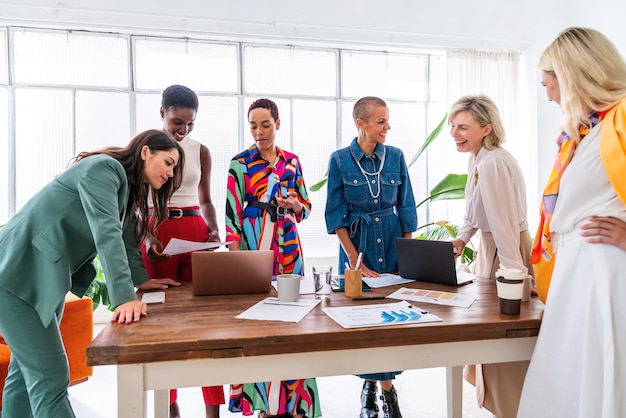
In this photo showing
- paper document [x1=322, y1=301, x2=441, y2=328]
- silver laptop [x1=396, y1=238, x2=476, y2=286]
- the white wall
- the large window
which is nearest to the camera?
paper document [x1=322, y1=301, x2=441, y2=328]

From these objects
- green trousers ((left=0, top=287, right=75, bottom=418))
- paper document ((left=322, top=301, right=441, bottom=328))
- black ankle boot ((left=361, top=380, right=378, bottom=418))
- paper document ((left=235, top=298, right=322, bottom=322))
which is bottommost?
black ankle boot ((left=361, top=380, right=378, bottom=418))

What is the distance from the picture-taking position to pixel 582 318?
4.28 ft

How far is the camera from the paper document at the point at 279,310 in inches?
54.9

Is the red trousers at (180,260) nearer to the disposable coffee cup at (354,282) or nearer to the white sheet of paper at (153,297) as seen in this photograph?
the white sheet of paper at (153,297)

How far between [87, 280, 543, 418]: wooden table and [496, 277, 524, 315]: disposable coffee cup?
1.0 inches

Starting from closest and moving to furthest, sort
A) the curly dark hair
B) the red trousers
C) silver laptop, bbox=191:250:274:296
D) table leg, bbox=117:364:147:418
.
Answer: table leg, bbox=117:364:147:418 → silver laptop, bbox=191:250:274:296 → the red trousers → the curly dark hair

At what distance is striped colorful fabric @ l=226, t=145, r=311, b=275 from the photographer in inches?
89.0

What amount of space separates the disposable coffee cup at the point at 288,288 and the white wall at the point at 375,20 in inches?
138

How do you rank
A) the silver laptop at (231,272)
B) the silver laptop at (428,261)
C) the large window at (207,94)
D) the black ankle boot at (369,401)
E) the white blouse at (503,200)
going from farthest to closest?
the large window at (207,94) → the black ankle boot at (369,401) → the white blouse at (503,200) → the silver laptop at (428,261) → the silver laptop at (231,272)

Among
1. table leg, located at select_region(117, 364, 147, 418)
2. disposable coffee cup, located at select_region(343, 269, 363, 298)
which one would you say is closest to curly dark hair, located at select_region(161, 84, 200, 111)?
disposable coffee cup, located at select_region(343, 269, 363, 298)

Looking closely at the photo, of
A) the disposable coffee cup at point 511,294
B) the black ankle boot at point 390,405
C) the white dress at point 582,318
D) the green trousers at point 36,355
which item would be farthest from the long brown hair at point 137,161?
the black ankle boot at point 390,405

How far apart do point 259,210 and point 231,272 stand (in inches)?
24.2

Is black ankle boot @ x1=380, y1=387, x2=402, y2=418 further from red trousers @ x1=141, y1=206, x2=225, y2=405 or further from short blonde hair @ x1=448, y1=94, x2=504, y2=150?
short blonde hair @ x1=448, y1=94, x2=504, y2=150

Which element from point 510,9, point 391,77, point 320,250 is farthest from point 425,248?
point 510,9
